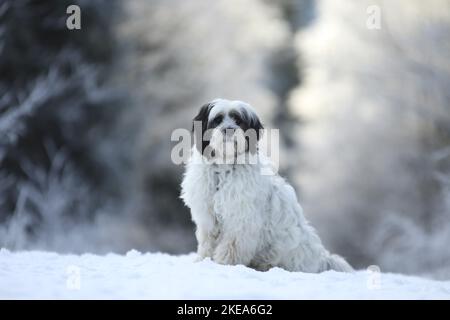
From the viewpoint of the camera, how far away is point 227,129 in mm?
5223

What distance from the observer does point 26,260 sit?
5.39 metres

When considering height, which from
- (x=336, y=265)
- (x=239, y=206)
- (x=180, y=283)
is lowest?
(x=180, y=283)

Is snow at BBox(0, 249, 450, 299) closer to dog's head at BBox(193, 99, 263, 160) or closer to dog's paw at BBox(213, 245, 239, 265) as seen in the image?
dog's paw at BBox(213, 245, 239, 265)

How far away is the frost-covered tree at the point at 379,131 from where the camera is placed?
45.7 feet

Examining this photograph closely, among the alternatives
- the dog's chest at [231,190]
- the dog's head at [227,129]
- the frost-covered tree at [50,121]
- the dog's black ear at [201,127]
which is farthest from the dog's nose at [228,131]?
the frost-covered tree at [50,121]

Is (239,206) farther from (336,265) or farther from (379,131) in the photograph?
(379,131)

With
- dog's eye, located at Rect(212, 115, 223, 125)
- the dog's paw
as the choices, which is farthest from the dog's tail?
dog's eye, located at Rect(212, 115, 223, 125)

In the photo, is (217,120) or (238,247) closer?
(238,247)

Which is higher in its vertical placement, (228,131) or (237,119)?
(237,119)

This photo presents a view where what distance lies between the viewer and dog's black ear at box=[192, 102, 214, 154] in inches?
215

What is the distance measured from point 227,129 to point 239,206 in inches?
29.8

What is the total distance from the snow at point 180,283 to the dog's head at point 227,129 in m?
1.13

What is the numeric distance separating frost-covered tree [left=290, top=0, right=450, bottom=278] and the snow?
785cm

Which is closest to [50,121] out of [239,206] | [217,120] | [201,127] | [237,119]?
[201,127]
